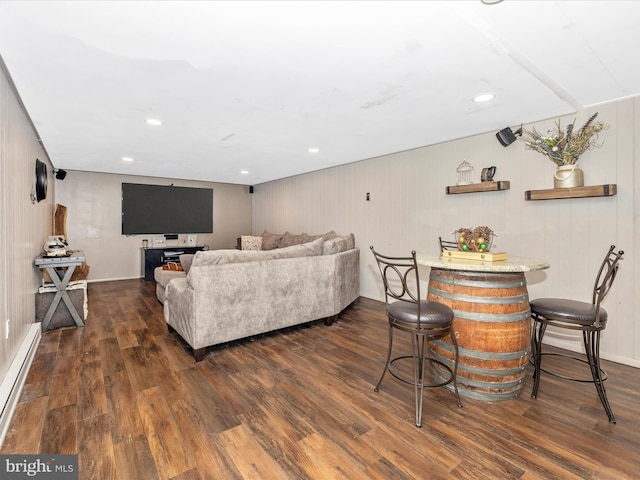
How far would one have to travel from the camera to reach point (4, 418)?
1747mm

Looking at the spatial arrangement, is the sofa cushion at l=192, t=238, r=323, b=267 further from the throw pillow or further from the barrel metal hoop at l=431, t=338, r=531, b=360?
the throw pillow

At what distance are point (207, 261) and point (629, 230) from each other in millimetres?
3593

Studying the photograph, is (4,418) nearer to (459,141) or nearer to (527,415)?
(527,415)

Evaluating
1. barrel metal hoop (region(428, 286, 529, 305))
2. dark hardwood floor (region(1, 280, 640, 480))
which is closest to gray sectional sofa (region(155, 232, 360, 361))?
dark hardwood floor (region(1, 280, 640, 480))

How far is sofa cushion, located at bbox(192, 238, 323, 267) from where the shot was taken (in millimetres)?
2799

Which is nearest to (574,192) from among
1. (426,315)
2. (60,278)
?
(426,315)

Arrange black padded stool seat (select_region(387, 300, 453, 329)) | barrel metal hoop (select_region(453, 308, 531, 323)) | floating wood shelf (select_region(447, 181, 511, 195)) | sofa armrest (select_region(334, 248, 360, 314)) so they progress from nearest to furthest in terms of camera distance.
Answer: black padded stool seat (select_region(387, 300, 453, 329)), barrel metal hoop (select_region(453, 308, 531, 323)), floating wood shelf (select_region(447, 181, 511, 195)), sofa armrest (select_region(334, 248, 360, 314))

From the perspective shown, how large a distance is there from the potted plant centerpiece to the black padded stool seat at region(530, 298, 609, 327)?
49.1 inches

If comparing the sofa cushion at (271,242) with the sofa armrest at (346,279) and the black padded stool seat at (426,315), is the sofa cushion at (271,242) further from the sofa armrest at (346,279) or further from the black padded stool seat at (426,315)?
the black padded stool seat at (426,315)

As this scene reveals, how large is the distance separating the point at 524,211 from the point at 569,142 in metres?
0.73

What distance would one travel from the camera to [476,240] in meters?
2.38

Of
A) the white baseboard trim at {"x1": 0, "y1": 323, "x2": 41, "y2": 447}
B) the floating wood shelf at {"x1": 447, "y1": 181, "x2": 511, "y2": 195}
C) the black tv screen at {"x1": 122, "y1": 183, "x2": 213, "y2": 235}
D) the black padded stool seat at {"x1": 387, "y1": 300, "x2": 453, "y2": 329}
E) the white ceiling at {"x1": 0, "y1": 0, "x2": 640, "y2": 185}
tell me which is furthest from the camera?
the black tv screen at {"x1": 122, "y1": 183, "x2": 213, "y2": 235}

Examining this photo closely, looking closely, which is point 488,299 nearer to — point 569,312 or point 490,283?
point 490,283

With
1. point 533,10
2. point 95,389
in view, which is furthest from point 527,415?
point 95,389
